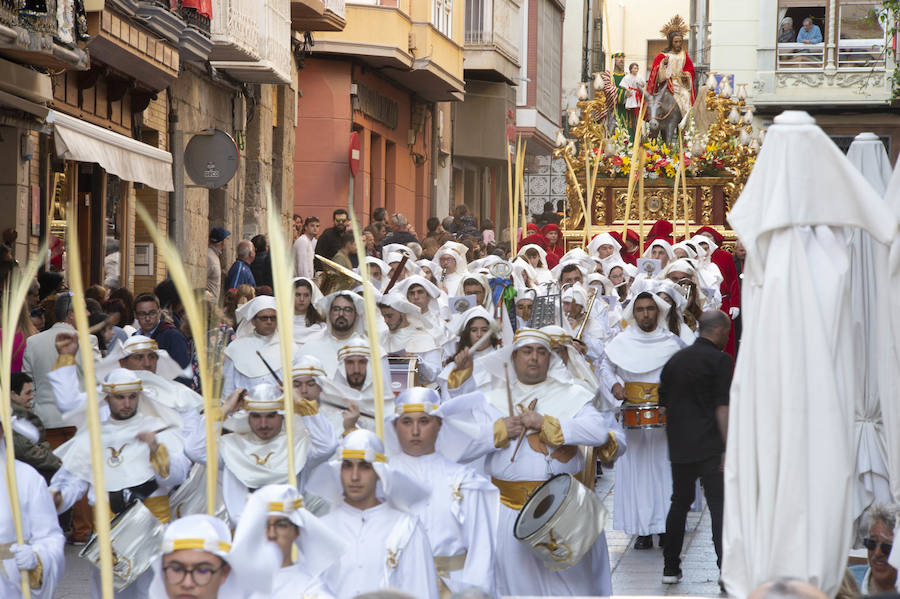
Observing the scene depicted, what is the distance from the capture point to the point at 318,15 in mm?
25219

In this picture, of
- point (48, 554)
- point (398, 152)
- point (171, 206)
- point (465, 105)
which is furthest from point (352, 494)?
point (465, 105)

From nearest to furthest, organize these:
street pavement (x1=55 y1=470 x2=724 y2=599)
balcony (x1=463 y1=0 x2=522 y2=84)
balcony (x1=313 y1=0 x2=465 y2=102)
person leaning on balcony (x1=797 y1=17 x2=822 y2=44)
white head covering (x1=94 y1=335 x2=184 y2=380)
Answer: street pavement (x1=55 y1=470 x2=724 y2=599), white head covering (x1=94 y1=335 x2=184 y2=380), balcony (x1=313 y1=0 x2=465 y2=102), balcony (x1=463 y1=0 x2=522 y2=84), person leaning on balcony (x1=797 y1=17 x2=822 y2=44)

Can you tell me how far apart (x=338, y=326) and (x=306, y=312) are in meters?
0.93

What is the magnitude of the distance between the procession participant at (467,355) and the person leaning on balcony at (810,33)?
107 ft

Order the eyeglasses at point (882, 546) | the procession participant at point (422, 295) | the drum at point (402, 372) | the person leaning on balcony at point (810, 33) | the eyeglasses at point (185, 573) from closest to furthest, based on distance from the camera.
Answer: the eyeglasses at point (185, 573)
the eyeglasses at point (882, 546)
the drum at point (402, 372)
the procession participant at point (422, 295)
the person leaning on balcony at point (810, 33)

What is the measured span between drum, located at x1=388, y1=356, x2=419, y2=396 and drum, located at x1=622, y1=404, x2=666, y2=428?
1.53 metres

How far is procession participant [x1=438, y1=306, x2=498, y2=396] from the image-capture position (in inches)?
419

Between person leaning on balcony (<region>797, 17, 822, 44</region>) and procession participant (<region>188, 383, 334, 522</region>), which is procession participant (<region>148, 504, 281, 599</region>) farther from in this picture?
person leaning on balcony (<region>797, 17, 822, 44</region>)

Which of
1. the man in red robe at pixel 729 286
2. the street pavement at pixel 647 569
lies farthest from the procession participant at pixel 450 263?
the street pavement at pixel 647 569

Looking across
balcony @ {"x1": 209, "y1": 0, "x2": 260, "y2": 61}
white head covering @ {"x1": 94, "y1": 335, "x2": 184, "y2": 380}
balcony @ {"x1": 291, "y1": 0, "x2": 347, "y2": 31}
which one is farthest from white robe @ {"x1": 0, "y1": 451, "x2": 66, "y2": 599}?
balcony @ {"x1": 291, "y1": 0, "x2": 347, "y2": 31}

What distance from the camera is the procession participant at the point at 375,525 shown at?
7.86 m

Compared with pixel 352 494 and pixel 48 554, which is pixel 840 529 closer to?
pixel 352 494

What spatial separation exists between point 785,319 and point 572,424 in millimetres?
3310

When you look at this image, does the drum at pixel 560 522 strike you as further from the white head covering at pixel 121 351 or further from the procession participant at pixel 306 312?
the procession participant at pixel 306 312
